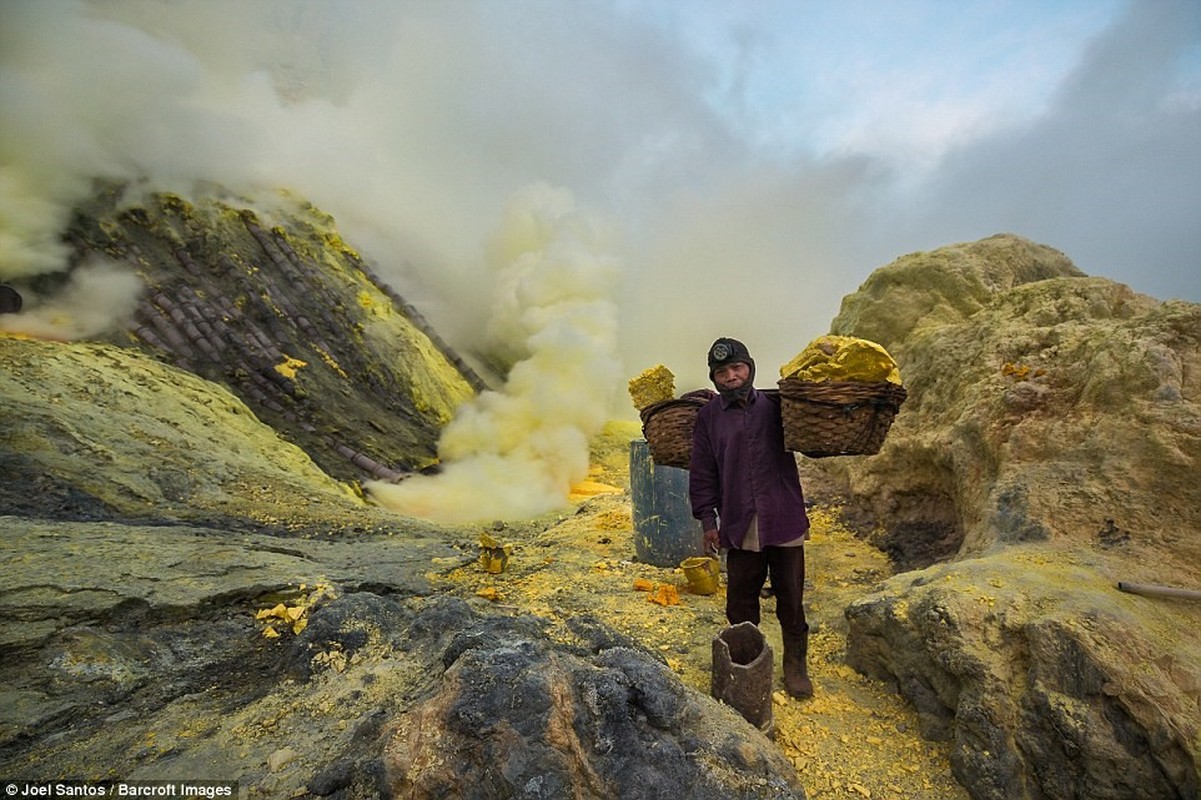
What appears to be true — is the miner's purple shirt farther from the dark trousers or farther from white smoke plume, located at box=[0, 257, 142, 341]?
white smoke plume, located at box=[0, 257, 142, 341]

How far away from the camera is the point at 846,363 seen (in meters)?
2.74

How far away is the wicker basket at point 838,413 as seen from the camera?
104 inches

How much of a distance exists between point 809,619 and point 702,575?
94 centimetres

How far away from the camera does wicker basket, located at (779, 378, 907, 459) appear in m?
2.64

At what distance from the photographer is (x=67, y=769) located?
2.06 meters

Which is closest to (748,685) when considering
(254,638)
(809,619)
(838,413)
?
(838,413)

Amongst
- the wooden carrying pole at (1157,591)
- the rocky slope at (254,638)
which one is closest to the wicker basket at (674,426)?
the rocky slope at (254,638)

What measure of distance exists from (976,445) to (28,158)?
15.8 metres

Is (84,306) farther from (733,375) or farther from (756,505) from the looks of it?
(756,505)

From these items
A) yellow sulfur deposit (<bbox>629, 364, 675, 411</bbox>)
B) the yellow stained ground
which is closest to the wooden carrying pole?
the yellow stained ground

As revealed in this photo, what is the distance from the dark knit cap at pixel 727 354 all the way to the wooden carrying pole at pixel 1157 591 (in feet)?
6.55

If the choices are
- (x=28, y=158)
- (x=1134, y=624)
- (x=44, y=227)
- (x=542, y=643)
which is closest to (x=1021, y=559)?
(x=1134, y=624)

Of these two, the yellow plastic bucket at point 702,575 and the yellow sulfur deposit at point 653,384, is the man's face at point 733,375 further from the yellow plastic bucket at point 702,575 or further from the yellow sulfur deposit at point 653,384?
the yellow plastic bucket at point 702,575

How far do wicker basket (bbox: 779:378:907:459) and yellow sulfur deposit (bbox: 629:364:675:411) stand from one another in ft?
7.46
